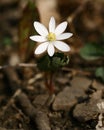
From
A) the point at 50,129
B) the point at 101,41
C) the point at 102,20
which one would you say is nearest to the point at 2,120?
the point at 50,129

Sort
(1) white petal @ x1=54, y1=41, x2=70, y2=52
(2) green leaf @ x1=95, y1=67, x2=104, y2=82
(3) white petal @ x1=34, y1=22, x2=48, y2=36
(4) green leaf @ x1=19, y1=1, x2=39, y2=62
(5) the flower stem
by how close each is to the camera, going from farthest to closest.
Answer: (4) green leaf @ x1=19, y1=1, x2=39, y2=62
(2) green leaf @ x1=95, y1=67, x2=104, y2=82
(5) the flower stem
(3) white petal @ x1=34, y1=22, x2=48, y2=36
(1) white petal @ x1=54, y1=41, x2=70, y2=52

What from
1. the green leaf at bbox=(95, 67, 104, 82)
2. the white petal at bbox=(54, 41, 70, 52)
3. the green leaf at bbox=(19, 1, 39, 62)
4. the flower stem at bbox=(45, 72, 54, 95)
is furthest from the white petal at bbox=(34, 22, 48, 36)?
the green leaf at bbox=(95, 67, 104, 82)

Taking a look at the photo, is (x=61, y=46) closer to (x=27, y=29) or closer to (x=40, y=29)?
(x=40, y=29)

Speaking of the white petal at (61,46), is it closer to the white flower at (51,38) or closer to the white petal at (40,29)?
the white flower at (51,38)

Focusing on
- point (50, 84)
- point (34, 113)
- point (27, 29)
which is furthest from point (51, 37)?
point (27, 29)

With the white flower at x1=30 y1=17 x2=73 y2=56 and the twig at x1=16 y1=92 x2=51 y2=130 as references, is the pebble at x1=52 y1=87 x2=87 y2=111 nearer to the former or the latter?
the twig at x1=16 y1=92 x2=51 y2=130

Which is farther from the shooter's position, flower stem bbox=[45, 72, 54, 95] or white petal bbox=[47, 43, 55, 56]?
flower stem bbox=[45, 72, 54, 95]
